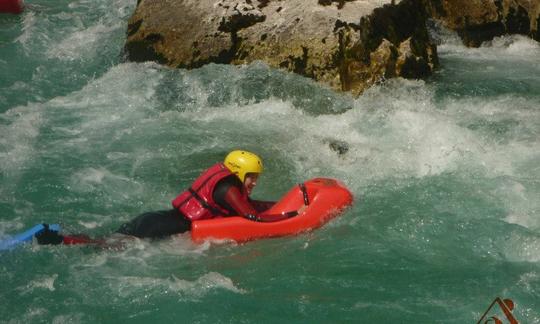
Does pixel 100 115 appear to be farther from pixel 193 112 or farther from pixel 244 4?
pixel 244 4

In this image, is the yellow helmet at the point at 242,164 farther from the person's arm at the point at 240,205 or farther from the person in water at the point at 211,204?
the person's arm at the point at 240,205

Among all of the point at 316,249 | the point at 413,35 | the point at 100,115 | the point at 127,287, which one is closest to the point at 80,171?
the point at 100,115

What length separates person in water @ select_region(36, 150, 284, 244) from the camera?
635cm

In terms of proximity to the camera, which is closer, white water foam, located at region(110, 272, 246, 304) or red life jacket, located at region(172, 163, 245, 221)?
white water foam, located at region(110, 272, 246, 304)

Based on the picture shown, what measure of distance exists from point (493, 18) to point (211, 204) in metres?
6.83

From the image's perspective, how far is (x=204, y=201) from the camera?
645 cm

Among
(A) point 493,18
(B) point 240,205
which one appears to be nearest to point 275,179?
(B) point 240,205

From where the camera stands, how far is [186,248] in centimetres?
635

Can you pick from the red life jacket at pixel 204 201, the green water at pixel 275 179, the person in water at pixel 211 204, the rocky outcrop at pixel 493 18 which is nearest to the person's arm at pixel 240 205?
the person in water at pixel 211 204

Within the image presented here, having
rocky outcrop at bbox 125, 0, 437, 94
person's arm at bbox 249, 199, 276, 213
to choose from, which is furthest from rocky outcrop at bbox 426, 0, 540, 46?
person's arm at bbox 249, 199, 276, 213

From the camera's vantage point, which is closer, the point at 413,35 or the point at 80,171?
the point at 80,171

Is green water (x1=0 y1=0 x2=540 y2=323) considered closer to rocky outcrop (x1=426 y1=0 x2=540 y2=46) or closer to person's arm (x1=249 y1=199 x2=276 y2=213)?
rocky outcrop (x1=426 y1=0 x2=540 y2=46)

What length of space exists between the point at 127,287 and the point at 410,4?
6.33 meters

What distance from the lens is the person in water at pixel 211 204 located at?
20.8ft
